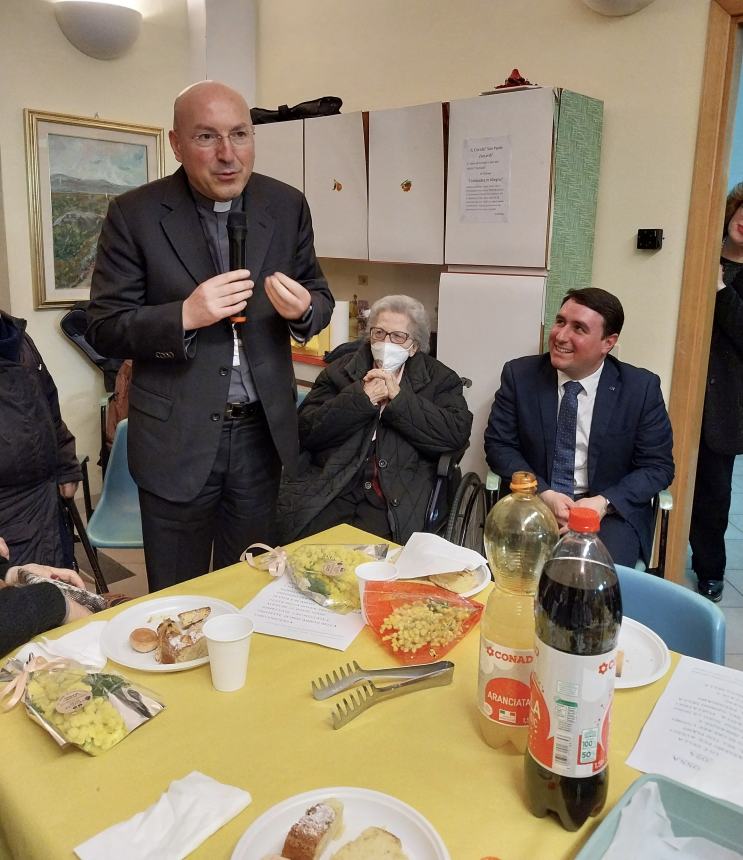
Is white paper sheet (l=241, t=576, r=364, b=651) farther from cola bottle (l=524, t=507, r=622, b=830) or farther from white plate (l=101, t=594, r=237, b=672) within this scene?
cola bottle (l=524, t=507, r=622, b=830)

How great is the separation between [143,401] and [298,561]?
0.67 m

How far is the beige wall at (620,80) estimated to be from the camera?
103 inches

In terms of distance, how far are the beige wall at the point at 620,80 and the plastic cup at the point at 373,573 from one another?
1.87 metres

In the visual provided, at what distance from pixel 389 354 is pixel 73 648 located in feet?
5.52

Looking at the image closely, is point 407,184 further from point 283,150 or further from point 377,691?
point 377,691

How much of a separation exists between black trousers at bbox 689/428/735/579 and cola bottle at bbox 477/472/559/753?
2274 millimetres

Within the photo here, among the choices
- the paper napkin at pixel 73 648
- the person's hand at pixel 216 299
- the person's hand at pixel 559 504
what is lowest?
the person's hand at pixel 559 504

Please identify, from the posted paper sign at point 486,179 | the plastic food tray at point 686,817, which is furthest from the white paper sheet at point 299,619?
the posted paper sign at point 486,179

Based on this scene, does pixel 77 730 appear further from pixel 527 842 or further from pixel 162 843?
pixel 527 842

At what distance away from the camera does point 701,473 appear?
3150mm

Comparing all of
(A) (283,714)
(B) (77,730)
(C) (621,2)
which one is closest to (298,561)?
(A) (283,714)

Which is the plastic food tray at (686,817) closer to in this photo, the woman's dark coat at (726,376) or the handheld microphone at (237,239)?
the handheld microphone at (237,239)

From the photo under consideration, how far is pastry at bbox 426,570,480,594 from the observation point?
Answer: 1397 millimetres

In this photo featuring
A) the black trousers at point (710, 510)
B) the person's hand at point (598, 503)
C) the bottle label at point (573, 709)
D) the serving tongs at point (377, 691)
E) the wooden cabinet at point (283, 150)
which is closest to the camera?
the bottle label at point (573, 709)
